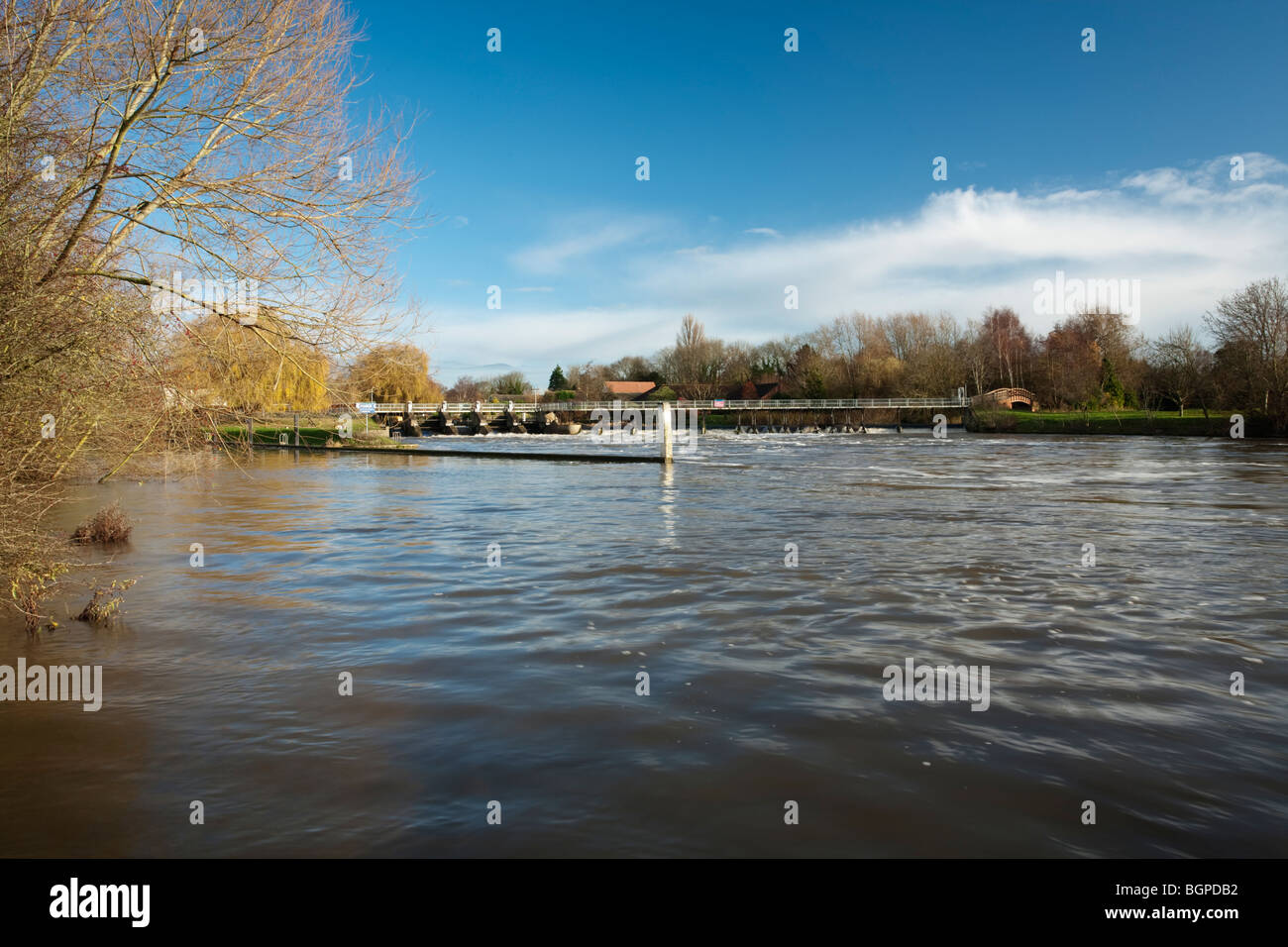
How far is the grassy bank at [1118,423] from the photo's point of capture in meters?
55.3

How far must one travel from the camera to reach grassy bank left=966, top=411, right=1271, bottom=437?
182ft

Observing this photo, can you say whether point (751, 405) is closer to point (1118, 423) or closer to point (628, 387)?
point (1118, 423)

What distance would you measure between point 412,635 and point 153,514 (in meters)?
13.0

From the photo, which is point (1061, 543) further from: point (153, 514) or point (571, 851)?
point (153, 514)

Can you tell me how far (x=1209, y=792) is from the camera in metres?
4.67

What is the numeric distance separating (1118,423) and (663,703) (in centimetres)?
6890

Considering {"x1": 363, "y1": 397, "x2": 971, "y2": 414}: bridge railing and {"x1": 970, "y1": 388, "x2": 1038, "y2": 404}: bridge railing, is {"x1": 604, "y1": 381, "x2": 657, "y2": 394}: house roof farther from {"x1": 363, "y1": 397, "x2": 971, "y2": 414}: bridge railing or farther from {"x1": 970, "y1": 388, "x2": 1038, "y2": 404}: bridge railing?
{"x1": 970, "y1": 388, "x2": 1038, "y2": 404}: bridge railing

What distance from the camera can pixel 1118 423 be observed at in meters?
64.0

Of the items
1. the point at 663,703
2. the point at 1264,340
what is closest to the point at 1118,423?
the point at 1264,340

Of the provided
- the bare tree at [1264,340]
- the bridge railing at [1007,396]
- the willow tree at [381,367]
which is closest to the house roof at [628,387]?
the bridge railing at [1007,396]

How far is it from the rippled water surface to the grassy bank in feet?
162

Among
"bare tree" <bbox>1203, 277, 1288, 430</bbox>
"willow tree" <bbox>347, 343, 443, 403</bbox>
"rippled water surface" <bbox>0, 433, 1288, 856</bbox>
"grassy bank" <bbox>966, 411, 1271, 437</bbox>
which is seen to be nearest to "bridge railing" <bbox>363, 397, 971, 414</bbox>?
"grassy bank" <bbox>966, 411, 1271, 437</bbox>

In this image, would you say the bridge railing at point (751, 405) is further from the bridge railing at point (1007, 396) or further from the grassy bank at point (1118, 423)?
the grassy bank at point (1118, 423)
